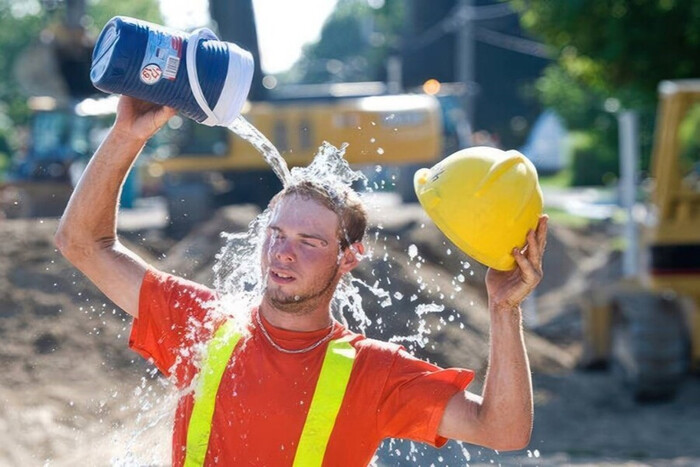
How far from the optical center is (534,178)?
10.3 feet

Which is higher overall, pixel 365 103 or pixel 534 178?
pixel 534 178

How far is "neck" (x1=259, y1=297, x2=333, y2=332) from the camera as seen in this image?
10.8 ft

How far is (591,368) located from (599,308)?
2.21 feet

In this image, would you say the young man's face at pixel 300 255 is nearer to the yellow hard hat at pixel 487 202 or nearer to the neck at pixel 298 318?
the neck at pixel 298 318

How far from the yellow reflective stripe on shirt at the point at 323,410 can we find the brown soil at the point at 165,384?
1.45 meters

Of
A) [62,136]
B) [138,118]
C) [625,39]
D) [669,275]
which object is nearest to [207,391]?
[138,118]

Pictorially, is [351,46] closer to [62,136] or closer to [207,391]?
[62,136]

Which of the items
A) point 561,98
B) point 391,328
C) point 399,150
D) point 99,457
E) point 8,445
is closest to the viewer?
point 391,328

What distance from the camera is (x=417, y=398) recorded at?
317 cm

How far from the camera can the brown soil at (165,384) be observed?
8555 millimetres

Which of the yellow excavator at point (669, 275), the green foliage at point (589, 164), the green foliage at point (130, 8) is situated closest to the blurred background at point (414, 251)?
the yellow excavator at point (669, 275)

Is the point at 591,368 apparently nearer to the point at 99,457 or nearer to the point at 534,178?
the point at 99,457

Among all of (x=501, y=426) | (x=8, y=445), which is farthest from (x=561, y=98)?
(x=501, y=426)

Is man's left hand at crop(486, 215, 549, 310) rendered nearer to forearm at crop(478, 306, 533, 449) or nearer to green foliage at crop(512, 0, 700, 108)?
forearm at crop(478, 306, 533, 449)
